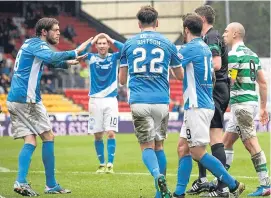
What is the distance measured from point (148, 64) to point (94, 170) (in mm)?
5583

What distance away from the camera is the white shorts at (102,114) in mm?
15609

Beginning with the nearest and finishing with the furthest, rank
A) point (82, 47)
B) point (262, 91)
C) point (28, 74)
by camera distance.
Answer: point (82, 47), point (28, 74), point (262, 91)

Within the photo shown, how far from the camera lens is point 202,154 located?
401 inches

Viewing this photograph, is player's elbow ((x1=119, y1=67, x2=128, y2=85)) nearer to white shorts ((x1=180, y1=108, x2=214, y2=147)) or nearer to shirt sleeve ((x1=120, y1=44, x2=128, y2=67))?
shirt sleeve ((x1=120, y1=44, x2=128, y2=67))

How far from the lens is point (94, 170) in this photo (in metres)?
15.3

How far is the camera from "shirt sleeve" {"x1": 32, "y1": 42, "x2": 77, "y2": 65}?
35.7 feet

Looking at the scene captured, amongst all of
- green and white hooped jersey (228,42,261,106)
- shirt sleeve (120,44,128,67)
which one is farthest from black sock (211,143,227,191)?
shirt sleeve (120,44,128,67)

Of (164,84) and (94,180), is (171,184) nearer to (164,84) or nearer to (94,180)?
(94,180)

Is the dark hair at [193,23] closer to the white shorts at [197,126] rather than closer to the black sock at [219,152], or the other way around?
the white shorts at [197,126]

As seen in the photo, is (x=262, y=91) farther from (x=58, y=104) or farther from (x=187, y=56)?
Result: (x=58, y=104)

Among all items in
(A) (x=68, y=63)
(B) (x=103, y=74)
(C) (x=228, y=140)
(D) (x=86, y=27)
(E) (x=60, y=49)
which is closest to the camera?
(A) (x=68, y=63)

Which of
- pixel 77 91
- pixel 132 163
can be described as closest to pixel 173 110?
pixel 77 91

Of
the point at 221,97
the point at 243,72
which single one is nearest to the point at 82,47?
the point at 221,97

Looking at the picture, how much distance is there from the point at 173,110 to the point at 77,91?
4.59m
